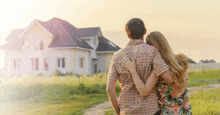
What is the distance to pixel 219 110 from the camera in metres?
6.26

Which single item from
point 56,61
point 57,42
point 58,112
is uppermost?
point 57,42

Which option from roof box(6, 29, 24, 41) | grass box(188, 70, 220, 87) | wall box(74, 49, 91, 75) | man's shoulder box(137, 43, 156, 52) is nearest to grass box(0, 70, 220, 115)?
grass box(188, 70, 220, 87)

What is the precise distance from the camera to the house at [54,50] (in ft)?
58.9

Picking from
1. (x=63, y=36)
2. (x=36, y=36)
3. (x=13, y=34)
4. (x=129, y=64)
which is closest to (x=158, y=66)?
(x=129, y=64)

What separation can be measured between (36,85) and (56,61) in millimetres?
6993

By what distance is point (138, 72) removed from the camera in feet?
7.37

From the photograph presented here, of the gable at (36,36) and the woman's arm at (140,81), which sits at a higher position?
the gable at (36,36)

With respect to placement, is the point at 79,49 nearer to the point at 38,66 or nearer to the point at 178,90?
the point at 38,66

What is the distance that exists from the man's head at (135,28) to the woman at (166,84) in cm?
20

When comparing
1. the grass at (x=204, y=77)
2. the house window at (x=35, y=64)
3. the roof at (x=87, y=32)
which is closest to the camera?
the grass at (x=204, y=77)

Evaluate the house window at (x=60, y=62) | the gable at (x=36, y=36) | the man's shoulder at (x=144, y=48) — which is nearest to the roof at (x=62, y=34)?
the gable at (x=36, y=36)

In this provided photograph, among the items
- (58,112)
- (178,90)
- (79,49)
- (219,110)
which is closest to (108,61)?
(79,49)

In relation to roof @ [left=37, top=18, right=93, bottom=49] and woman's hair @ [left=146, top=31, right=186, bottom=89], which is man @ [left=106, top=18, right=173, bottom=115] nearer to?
woman's hair @ [left=146, top=31, right=186, bottom=89]

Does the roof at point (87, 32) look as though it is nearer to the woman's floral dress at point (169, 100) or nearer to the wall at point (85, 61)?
the wall at point (85, 61)
